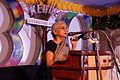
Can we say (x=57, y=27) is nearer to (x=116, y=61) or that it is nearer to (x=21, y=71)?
(x=116, y=61)

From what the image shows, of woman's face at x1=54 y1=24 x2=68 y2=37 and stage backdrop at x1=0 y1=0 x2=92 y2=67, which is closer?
woman's face at x1=54 y1=24 x2=68 y2=37

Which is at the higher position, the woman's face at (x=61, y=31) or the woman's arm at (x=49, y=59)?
the woman's face at (x=61, y=31)

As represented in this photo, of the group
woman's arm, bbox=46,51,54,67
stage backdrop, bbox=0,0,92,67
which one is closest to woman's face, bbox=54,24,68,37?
woman's arm, bbox=46,51,54,67

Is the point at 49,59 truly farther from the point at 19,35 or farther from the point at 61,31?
the point at 19,35

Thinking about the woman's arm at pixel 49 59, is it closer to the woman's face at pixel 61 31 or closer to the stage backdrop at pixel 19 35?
the woman's face at pixel 61 31

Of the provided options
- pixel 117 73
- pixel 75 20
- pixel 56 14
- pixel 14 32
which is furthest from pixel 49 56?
pixel 75 20

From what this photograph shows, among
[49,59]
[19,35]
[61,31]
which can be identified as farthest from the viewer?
[19,35]

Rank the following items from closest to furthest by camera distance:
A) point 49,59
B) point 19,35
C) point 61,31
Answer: point 49,59 < point 61,31 < point 19,35

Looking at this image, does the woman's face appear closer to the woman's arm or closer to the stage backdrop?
the woman's arm

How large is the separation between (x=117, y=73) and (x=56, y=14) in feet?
7.45

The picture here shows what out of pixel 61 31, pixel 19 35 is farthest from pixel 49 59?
pixel 19 35

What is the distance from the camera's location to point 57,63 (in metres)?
1.20

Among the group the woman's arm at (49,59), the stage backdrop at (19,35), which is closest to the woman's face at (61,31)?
the woman's arm at (49,59)

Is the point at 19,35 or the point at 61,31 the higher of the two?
the point at 61,31
